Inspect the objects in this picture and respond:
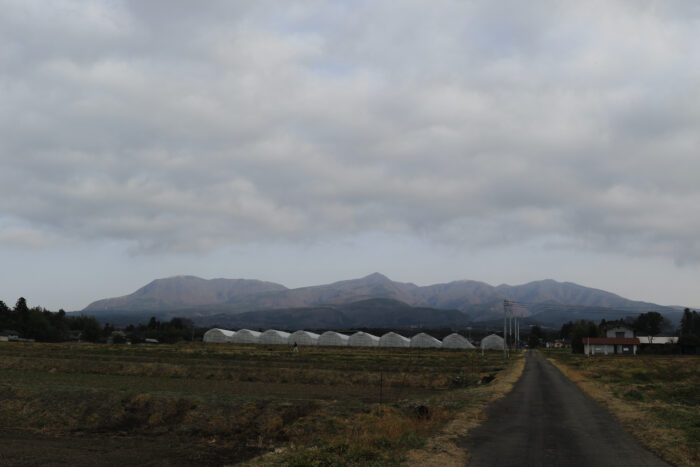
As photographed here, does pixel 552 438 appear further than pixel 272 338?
No

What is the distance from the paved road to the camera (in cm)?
1652

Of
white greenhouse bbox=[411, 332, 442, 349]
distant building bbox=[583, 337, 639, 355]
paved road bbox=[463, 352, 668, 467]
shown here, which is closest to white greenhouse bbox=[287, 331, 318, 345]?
white greenhouse bbox=[411, 332, 442, 349]

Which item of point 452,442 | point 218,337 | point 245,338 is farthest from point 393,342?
point 452,442

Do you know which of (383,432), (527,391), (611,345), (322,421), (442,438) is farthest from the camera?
(611,345)

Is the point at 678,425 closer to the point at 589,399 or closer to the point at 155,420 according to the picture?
the point at 589,399

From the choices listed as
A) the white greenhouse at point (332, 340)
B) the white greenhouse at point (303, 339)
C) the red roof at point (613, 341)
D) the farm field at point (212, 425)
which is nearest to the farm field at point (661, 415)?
the farm field at point (212, 425)

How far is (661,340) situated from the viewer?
169000 millimetres

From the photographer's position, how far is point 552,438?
66.1 feet

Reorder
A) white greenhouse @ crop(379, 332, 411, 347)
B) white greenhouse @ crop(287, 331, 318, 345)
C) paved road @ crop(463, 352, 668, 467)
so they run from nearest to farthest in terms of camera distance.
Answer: paved road @ crop(463, 352, 668, 467) → white greenhouse @ crop(379, 332, 411, 347) → white greenhouse @ crop(287, 331, 318, 345)

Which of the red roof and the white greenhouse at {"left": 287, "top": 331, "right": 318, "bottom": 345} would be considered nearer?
the red roof

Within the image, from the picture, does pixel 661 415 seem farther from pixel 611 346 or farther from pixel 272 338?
pixel 272 338

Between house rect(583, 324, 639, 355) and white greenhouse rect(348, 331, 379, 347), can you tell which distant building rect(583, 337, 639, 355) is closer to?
house rect(583, 324, 639, 355)

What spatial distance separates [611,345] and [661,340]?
44803 mm

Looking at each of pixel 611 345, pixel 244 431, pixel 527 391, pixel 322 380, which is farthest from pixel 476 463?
pixel 611 345
